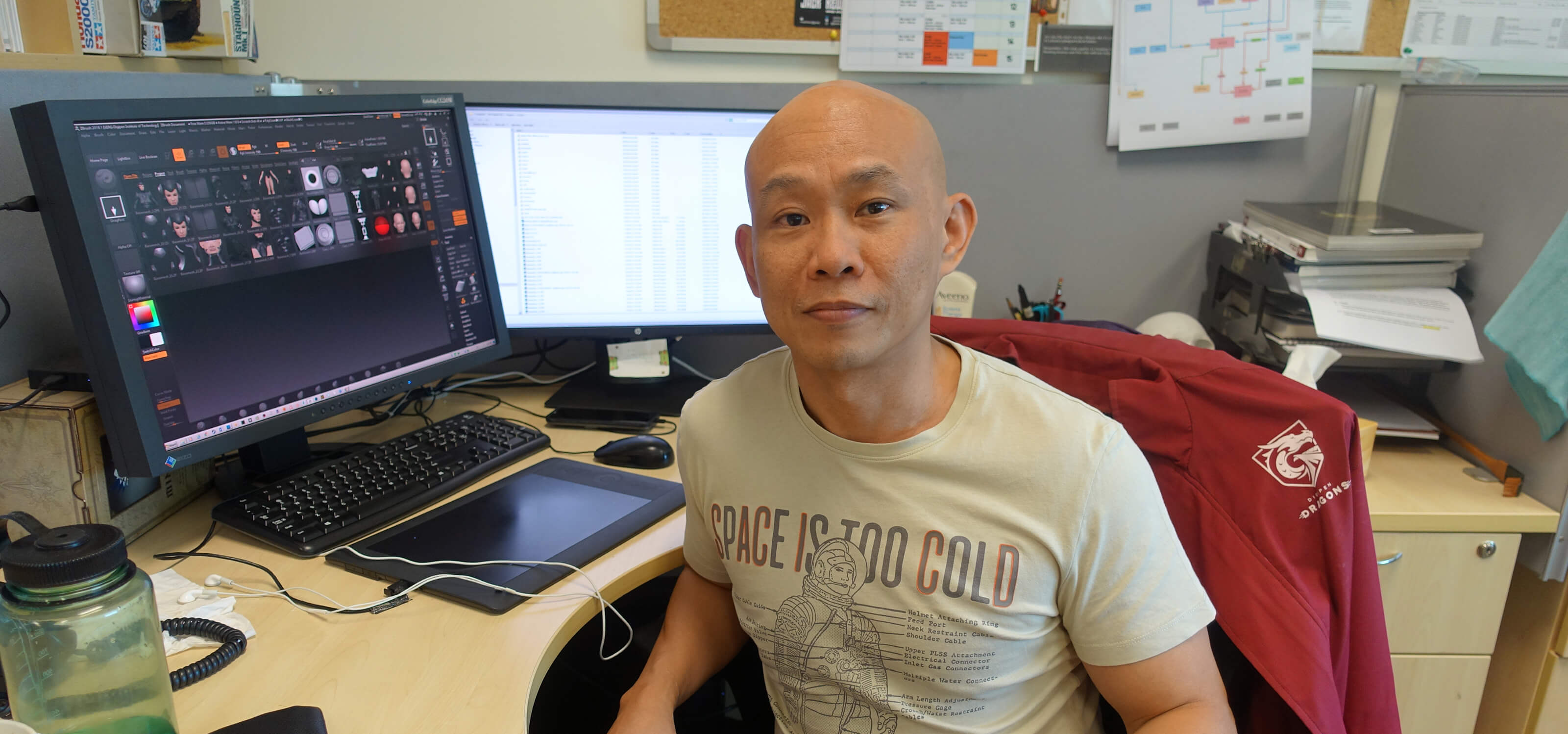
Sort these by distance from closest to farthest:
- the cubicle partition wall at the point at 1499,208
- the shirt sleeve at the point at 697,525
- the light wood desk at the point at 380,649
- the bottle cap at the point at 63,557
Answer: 1. the bottle cap at the point at 63,557
2. the light wood desk at the point at 380,649
3. the shirt sleeve at the point at 697,525
4. the cubicle partition wall at the point at 1499,208

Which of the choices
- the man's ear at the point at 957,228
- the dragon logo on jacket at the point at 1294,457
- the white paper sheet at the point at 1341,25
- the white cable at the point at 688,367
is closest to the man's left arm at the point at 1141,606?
the dragon logo on jacket at the point at 1294,457

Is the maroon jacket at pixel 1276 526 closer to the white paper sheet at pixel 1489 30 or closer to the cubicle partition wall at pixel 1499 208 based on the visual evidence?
the cubicle partition wall at pixel 1499 208

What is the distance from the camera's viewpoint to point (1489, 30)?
1684 millimetres

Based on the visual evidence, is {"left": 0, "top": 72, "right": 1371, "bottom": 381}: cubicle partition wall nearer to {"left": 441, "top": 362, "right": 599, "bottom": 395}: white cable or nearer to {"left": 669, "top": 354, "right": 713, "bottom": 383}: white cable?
{"left": 669, "top": 354, "right": 713, "bottom": 383}: white cable

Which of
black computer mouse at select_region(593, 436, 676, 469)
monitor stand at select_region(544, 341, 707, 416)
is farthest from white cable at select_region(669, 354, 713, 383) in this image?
black computer mouse at select_region(593, 436, 676, 469)

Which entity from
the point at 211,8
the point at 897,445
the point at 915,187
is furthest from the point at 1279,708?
the point at 211,8

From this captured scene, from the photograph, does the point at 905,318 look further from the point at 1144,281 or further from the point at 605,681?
the point at 1144,281

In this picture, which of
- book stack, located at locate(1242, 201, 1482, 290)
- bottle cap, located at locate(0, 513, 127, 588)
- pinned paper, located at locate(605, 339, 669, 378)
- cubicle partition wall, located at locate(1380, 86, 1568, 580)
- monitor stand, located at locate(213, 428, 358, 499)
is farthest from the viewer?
pinned paper, located at locate(605, 339, 669, 378)

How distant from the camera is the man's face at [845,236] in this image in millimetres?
843

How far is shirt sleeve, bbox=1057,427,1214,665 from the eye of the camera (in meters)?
0.85

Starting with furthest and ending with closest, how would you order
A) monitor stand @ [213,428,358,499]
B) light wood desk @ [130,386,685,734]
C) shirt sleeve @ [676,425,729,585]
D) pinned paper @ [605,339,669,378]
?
pinned paper @ [605,339,669,378] < monitor stand @ [213,428,358,499] < shirt sleeve @ [676,425,729,585] < light wood desk @ [130,386,685,734]

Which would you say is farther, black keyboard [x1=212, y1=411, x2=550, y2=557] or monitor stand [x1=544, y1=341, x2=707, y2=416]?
monitor stand [x1=544, y1=341, x2=707, y2=416]

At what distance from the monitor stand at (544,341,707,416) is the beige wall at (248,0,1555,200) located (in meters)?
0.51

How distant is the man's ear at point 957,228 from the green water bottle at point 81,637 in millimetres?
744
